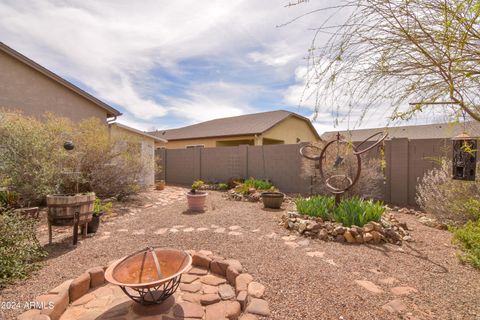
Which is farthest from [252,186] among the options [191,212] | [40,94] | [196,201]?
[40,94]

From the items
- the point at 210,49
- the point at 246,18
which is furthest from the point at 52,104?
the point at 246,18

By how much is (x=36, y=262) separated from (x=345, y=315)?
12.1ft

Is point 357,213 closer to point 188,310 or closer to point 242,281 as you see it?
point 242,281

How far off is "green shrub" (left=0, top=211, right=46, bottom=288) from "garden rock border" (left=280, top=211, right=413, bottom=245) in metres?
3.96

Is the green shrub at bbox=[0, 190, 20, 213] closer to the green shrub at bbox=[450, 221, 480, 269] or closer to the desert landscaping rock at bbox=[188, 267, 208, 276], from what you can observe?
the desert landscaping rock at bbox=[188, 267, 208, 276]

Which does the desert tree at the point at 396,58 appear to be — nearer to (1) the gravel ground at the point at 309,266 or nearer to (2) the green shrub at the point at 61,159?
(1) the gravel ground at the point at 309,266

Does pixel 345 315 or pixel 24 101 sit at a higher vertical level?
pixel 24 101

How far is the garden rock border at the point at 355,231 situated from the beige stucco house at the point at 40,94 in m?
5.71

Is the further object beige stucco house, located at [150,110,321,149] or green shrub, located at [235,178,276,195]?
beige stucco house, located at [150,110,321,149]

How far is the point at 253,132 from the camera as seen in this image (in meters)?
13.3

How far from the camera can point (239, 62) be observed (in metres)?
5.86

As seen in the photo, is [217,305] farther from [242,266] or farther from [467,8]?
[467,8]

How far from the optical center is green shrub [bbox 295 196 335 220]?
493 cm

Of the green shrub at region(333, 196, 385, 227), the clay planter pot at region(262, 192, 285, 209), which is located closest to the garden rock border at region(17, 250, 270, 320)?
the green shrub at region(333, 196, 385, 227)
